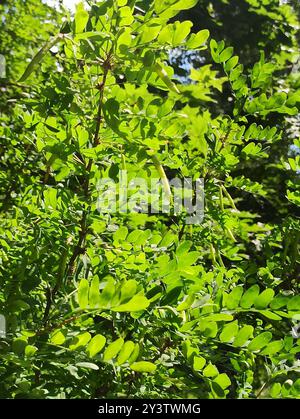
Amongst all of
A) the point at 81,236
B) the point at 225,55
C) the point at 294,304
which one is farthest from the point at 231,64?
the point at 294,304

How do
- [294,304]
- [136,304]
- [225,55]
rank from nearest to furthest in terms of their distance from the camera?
[136,304]
[294,304]
[225,55]

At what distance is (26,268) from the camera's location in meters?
1.00

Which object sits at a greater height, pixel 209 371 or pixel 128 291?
pixel 128 291

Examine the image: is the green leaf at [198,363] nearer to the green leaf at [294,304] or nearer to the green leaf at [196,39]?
the green leaf at [294,304]

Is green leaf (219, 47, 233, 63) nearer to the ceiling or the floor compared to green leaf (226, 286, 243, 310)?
nearer to the ceiling

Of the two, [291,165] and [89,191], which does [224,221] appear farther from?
[89,191]

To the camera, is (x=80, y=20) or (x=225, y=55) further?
(x=225, y=55)

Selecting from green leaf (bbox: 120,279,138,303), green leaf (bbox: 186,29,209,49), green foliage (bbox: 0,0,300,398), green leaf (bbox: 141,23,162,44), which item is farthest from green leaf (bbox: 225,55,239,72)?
green leaf (bbox: 120,279,138,303)

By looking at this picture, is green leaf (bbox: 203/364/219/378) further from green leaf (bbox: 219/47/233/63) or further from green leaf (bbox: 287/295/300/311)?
green leaf (bbox: 219/47/233/63)

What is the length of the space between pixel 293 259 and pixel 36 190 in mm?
688

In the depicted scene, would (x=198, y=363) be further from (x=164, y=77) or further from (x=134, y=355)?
(x=164, y=77)

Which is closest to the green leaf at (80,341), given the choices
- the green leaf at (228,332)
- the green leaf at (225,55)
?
the green leaf at (228,332)

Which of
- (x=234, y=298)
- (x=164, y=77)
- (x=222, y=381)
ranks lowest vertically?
(x=222, y=381)

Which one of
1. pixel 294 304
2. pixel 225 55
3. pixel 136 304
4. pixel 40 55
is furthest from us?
pixel 225 55
